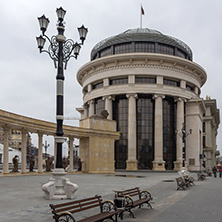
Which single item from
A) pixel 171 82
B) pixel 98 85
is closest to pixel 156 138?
pixel 171 82

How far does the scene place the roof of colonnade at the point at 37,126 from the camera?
93.6ft

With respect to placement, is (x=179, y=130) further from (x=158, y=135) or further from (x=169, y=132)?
(x=158, y=135)

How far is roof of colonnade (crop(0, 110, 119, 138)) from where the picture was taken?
93.6ft

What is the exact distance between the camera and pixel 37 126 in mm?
32375

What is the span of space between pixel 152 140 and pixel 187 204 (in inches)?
1560

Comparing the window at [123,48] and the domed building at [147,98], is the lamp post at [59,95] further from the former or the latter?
the window at [123,48]

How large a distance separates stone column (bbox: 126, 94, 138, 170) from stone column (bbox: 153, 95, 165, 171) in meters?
3.55

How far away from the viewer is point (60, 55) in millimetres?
15125

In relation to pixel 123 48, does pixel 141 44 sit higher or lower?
higher

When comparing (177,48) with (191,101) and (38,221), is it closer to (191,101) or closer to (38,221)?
(191,101)

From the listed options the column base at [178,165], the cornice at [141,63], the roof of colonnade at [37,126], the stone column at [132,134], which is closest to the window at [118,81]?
the cornice at [141,63]

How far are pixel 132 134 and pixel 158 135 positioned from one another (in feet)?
14.6

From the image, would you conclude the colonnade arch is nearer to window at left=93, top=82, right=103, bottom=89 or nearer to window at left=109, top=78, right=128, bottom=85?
window at left=109, top=78, right=128, bottom=85

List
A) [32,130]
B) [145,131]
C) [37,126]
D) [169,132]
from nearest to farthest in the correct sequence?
[37,126] → [32,130] → [145,131] → [169,132]
